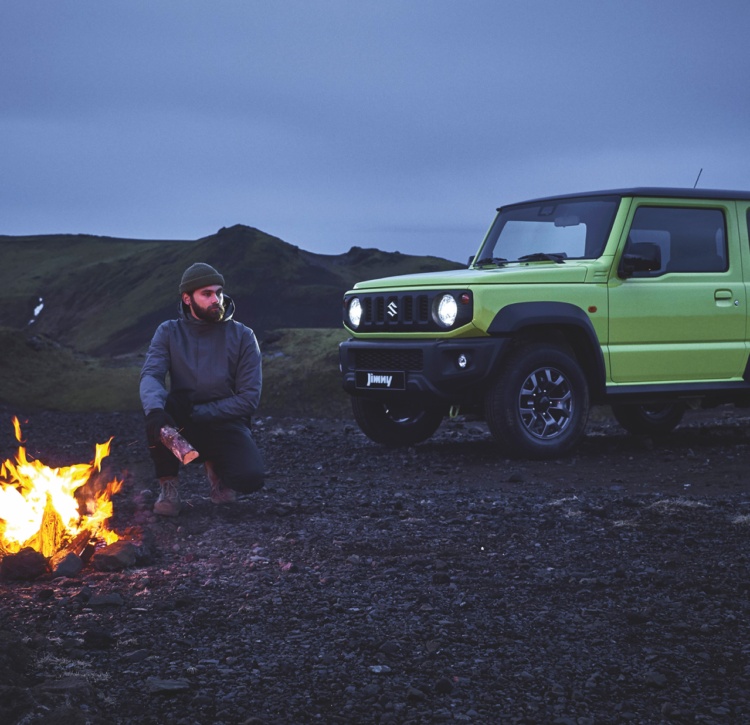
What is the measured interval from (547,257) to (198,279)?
3737 mm

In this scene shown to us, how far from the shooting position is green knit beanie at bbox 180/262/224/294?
20.6 feet

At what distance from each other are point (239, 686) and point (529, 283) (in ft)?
17.7

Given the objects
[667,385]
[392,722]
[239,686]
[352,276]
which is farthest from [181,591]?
[352,276]

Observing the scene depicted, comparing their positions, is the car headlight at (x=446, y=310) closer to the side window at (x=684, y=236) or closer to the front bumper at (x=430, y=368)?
the front bumper at (x=430, y=368)

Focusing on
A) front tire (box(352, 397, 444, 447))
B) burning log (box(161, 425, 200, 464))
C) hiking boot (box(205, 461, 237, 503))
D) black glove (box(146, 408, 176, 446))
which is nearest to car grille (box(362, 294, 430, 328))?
front tire (box(352, 397, 444, 447))

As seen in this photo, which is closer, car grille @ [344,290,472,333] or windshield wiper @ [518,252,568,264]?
car grille @ [344,290,472,333]

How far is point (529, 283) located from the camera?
8.39m

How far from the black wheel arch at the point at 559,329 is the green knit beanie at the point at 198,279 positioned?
2700 millimetres

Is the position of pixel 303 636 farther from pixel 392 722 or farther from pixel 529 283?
pixel 529 283

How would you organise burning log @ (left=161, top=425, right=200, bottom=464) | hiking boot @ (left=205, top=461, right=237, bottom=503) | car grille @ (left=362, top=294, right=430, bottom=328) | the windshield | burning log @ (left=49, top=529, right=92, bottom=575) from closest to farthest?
burning log @ (left=49, top=529, right=92, bottom=575) → burning log @ (left=161, top=425, right=200, bottom=464) → hiking boot @ (left=205, top=461, right=237, bottom=503) → car grille @ (left=362, top=294, right=430, bottom=328) → the windshield

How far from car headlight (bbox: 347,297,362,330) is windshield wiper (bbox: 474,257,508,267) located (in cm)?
124

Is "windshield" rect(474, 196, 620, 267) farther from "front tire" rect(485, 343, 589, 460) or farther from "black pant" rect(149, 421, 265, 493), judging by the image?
"black pant" rect(149, 421, 265, 493)

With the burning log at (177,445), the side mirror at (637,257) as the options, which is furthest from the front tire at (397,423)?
the burning log at (177,445)

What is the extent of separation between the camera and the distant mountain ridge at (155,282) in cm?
3048
